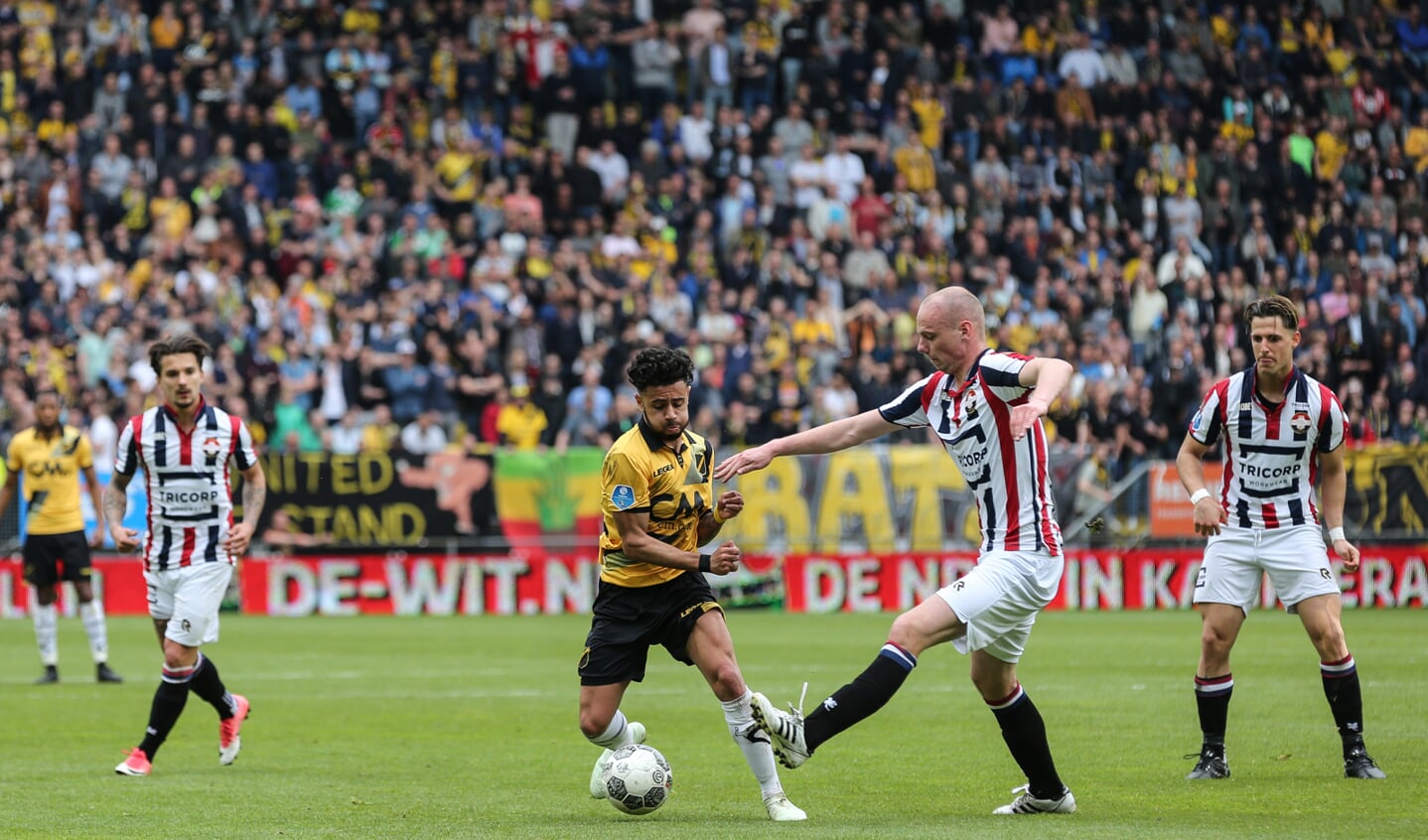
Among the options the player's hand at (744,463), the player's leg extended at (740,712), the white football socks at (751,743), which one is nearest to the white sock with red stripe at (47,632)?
the player's leg extended at (740,712)

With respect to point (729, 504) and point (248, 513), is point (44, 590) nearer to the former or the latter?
point (248, 513)

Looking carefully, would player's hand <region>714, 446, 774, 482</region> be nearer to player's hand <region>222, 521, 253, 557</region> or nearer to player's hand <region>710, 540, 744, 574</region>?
player's hand <region>710, 540, 744, 574</region>

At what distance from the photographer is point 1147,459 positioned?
83.2 ft

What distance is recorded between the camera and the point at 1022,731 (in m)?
8.75

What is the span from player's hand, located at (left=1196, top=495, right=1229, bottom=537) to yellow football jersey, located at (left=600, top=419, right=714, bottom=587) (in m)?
2.72

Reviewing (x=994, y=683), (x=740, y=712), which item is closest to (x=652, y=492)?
(x=740, y=712)

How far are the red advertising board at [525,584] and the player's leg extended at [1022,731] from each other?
52.2 ft

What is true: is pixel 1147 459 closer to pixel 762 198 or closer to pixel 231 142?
pixel 762 198

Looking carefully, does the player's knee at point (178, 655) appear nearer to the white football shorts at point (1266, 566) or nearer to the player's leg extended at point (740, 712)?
the player's leg extended at point (740, 712)

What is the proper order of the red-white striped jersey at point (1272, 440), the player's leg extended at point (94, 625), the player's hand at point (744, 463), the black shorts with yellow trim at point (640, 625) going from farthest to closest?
the player's leg extended at point (94, 625), the red-white striped jersey at point (1272, 440), the black shorts with yellow trim at point (640, 625), the player's hand at point (744, 463)

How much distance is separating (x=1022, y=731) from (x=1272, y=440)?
101 inches

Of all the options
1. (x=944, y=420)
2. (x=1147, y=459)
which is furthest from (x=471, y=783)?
(x=1147, y=459)

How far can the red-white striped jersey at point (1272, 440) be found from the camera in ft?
33.5

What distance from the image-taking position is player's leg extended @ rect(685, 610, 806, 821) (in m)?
8.62
